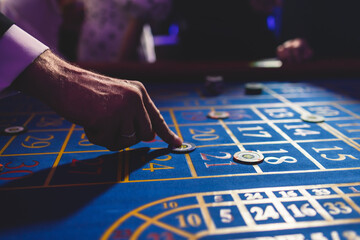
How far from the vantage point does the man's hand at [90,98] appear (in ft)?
4.18

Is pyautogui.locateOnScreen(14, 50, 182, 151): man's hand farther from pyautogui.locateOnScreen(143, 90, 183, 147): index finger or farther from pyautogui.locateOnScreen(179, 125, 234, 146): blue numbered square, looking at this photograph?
pyautogui.locateOnScreen(179, 125, 234, 146): blue numbered square

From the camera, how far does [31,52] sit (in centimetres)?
129

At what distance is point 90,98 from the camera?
4.22 ft

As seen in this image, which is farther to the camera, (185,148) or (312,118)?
(312,118)

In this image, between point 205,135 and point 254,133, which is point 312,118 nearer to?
point 254,133

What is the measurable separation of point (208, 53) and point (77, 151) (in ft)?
11.7

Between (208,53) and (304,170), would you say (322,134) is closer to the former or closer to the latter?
(304,170)

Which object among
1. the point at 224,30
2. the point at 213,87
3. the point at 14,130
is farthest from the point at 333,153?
the point at 224,30

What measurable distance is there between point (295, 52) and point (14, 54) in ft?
9.37

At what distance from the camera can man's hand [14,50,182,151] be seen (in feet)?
4.18

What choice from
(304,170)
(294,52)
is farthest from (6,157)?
(294,52)

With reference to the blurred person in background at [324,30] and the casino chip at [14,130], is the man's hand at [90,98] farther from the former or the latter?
the blurred person in background at [324,30]

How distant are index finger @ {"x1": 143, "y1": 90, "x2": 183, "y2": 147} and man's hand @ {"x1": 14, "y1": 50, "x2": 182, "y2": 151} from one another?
0.08 meters

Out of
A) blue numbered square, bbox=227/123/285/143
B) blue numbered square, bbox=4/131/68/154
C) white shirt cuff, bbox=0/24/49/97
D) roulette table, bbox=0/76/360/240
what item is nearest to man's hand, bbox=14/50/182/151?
white shirt cuff, bbox=0/24/49/97
